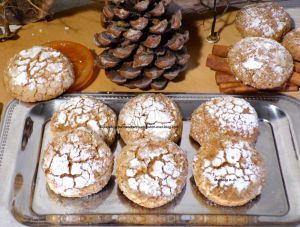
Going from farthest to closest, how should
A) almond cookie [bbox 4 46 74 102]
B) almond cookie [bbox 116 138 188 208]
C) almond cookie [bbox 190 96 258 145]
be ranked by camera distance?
1. almond cookie [bbox 4 46 74 102]
2. almond cookie [bbox 190 96 258 145]
3. almond cookie [bbox 116 138 188 208]

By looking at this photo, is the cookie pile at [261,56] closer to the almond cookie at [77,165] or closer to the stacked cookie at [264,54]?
the stacked cookie at [264,54]

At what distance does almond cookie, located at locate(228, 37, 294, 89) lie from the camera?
5.14 ft

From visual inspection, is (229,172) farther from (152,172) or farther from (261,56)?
(261,56)

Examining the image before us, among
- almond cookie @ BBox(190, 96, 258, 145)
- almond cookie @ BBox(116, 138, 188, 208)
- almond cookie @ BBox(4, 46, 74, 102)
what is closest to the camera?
almond cookie @ BBox(116, 138, 188, 208)

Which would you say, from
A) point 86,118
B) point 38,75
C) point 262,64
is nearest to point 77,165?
point 86,118

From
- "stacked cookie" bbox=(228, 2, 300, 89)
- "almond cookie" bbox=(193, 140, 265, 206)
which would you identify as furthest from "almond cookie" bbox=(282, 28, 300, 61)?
"almond cookie" bbox=(193, 140, 265, 206)

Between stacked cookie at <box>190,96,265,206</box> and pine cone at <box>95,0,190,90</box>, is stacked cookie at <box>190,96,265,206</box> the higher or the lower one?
Answer: the lower one

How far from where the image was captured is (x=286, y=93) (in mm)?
1654

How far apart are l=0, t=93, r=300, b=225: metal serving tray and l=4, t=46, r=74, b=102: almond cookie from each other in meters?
0.04

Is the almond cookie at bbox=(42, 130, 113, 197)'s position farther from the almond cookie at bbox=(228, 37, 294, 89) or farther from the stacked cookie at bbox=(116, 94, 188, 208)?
the almond cookie at bbox=(228, 37, 294, 89)

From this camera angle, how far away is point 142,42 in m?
1.54

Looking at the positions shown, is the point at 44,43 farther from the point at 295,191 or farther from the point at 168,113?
the point at 295,191

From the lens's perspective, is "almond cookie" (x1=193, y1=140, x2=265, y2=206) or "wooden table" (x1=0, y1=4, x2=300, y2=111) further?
"wooden table" (x1=0, y1=4, x2=300, y2=111)

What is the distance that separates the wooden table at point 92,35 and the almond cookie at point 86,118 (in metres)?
0.22
